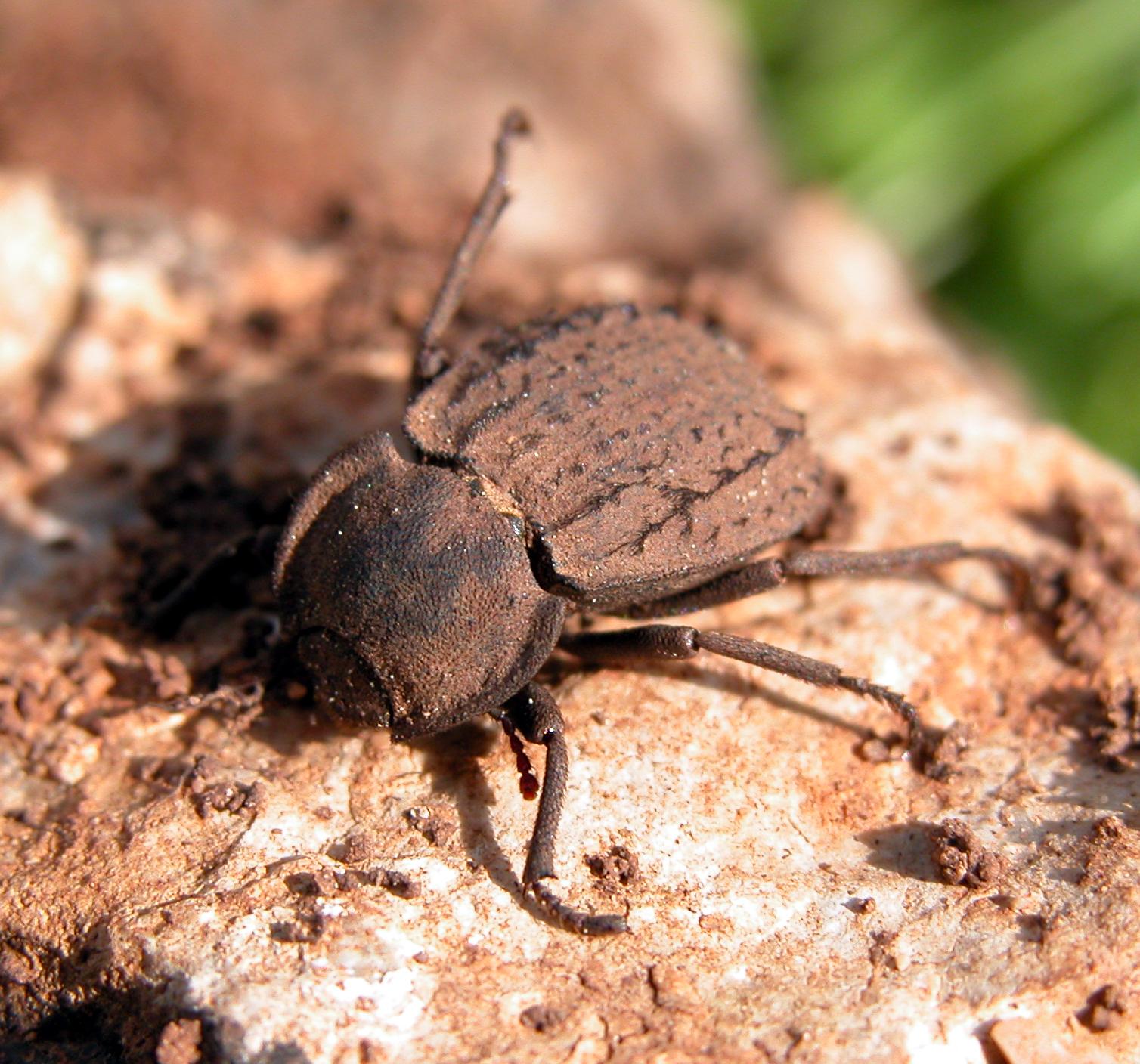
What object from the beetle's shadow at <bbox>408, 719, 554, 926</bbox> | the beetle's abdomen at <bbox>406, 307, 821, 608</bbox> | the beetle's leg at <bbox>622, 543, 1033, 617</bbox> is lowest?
the beetle's shadow at <bbox>408, 719, 554, 926</bbox>

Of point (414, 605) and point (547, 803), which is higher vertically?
point (414, 605)

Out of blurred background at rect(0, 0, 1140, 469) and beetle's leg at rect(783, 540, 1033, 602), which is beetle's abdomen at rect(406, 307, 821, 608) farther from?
blurred background at rect(0, 0, 1140, 469)

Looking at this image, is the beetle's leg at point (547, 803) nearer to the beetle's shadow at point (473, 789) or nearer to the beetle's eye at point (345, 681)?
the beetle's shadow at point (473, 789)

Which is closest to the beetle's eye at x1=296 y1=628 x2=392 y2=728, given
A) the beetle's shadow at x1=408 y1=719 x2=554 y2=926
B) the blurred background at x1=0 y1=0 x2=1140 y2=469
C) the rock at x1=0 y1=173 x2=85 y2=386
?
the beetle's shadow at x1=408 y1=719 x2=554 y2=926

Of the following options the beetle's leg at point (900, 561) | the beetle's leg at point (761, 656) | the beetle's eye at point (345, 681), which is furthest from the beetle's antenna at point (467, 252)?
the beetle's leg at point (900, 561)

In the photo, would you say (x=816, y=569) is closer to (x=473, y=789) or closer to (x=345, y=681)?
(x=473, y=789)

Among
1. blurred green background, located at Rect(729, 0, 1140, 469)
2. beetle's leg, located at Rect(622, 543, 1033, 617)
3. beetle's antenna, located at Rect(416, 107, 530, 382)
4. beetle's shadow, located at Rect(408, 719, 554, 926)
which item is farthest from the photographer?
blurred green background, located at Rect(729, 0, 1140, 469)

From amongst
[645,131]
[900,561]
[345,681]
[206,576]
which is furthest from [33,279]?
[900,561]
